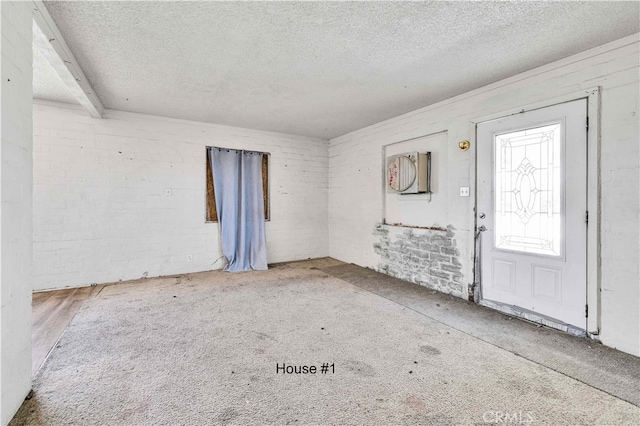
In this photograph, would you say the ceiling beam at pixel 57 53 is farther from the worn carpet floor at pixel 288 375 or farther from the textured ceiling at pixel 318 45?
the worn carpet floor at pixel 288 375

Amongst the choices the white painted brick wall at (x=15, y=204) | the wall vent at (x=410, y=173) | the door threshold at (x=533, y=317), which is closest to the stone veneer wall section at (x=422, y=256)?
the door threshold at (x=533, y=317)

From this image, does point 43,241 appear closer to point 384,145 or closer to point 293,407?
point 293,407

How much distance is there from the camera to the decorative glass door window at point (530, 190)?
9.43 feet

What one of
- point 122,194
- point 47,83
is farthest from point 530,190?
point 47,83

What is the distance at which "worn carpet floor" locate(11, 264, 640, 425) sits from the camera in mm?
1708

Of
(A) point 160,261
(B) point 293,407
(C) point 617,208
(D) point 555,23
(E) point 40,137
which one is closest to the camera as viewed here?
(B) point 293,407

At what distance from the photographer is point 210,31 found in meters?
2.33

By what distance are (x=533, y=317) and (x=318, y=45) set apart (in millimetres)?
3421

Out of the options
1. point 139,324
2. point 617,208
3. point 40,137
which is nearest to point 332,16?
point 617,208

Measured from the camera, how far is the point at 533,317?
3.04 m

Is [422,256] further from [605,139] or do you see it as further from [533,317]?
[605,139]

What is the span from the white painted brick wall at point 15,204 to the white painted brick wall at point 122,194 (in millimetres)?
2801

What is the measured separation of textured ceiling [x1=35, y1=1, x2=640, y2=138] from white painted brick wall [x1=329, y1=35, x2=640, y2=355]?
0.17m

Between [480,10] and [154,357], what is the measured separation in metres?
3.58
